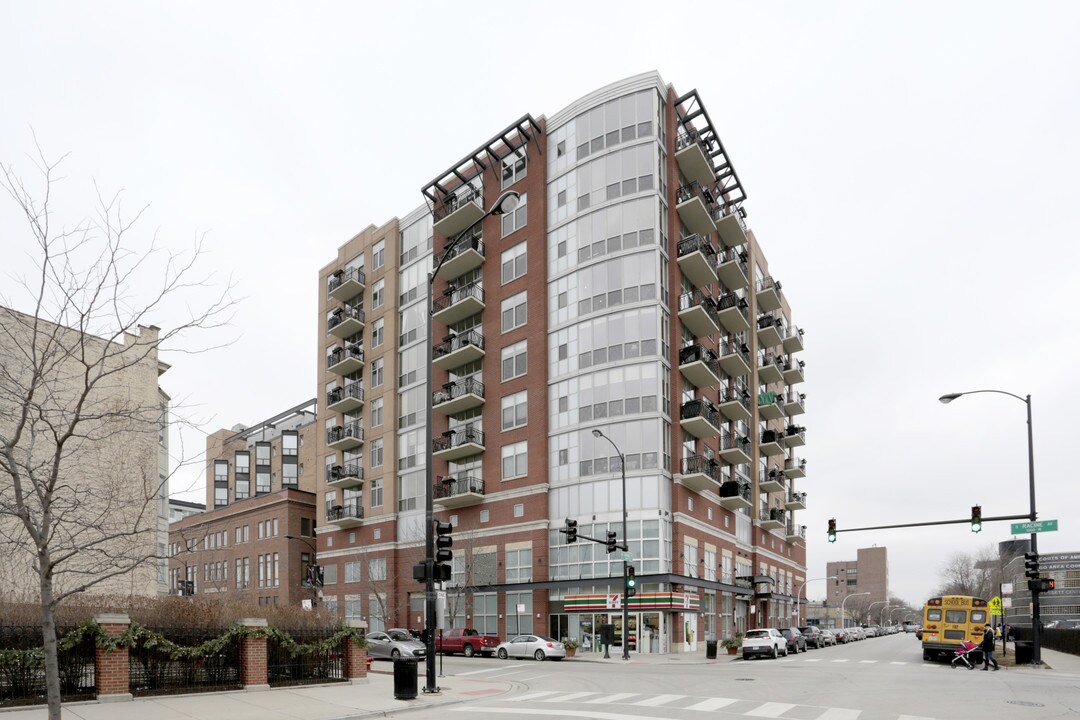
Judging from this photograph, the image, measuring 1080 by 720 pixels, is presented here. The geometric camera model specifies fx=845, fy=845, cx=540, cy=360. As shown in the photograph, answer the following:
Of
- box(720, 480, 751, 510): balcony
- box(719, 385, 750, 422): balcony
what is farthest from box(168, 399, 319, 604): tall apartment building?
box(719, 385, 750, 422): balcony

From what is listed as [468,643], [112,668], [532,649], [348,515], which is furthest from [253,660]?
[348,515]

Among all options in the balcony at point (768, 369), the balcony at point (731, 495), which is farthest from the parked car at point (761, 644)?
the balcony at point (768, 369)

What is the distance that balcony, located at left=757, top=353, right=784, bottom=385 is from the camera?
72125mm

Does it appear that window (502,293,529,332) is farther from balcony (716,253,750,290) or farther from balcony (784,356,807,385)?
balcony (784,356,807,385)

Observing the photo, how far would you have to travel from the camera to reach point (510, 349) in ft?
185

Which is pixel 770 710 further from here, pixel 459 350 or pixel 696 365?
pixel 459 350

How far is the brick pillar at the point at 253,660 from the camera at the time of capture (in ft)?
67.1

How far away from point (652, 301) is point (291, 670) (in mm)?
32915

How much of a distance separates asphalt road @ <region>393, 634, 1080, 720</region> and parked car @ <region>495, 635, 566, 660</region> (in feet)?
33.8

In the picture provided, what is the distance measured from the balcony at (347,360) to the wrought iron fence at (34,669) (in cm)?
5145

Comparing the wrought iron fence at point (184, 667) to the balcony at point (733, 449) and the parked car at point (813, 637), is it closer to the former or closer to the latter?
the balcony at point (733, 449)

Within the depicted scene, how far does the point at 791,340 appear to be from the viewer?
270 ft

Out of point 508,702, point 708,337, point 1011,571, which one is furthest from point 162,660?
point 1011,571

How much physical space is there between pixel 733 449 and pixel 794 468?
27301 mm
